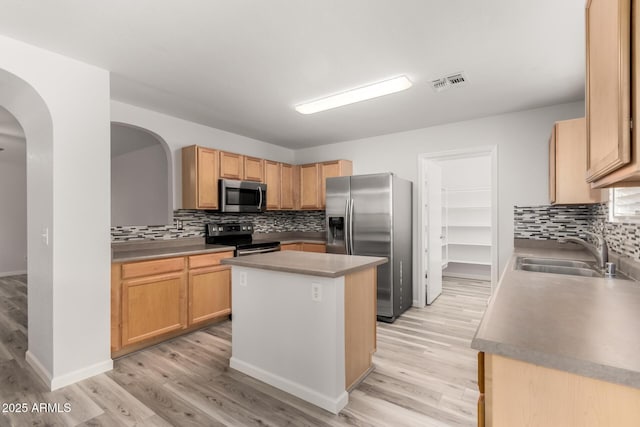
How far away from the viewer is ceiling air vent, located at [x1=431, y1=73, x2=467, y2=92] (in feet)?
8.85

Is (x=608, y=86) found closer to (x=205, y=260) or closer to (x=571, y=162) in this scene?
(x=571, y=162)

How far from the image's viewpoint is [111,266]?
270cm

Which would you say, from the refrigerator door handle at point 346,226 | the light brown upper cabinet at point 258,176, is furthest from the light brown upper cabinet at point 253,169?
the refrigerator door handle at point 346,226

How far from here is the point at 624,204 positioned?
2090 mm

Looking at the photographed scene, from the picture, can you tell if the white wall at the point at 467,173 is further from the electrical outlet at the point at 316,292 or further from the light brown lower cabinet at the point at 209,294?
the electrical outlet at the point at 316,292

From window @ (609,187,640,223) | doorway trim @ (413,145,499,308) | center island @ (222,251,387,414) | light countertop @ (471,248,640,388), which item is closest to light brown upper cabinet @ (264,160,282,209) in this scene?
doorway trim @ (413,145,499,308)

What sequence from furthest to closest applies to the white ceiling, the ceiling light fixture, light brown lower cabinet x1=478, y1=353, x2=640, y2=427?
the ceiling light fixture → the white ceiling → light brown lower cabinet x1=478, y1=353, x2=640, y2=427

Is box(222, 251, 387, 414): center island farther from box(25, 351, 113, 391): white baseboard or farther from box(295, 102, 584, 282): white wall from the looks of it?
box(295, 102, 584, 282): white wall

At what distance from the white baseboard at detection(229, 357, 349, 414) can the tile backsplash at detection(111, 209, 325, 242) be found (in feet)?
6.42

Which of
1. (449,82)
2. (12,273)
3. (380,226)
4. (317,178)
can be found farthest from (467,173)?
(12,273)

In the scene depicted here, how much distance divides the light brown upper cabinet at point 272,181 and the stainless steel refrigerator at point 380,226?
0.96 meters

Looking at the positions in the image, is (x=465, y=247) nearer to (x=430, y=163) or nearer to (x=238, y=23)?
(x=430, y=163)

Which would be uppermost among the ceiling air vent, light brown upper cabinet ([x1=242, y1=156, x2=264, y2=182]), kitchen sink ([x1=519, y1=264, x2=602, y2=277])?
the ceiling air vent

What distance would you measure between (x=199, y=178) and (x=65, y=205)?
1535 millimetres
